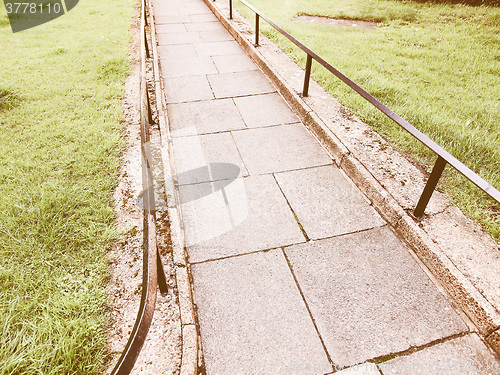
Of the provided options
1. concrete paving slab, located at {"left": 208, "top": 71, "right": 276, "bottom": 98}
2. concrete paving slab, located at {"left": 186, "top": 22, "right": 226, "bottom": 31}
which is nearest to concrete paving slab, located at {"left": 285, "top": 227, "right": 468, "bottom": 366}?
concrete paving slab, located at {"left": 208, "top": 71, "right": 276, "bottom": 98}

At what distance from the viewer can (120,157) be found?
3539mm

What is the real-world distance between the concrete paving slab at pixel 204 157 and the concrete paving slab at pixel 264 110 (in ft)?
1.81

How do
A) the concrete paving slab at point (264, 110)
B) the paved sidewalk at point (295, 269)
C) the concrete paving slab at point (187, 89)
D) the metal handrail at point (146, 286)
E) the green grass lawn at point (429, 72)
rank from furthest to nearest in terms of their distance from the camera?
1. the concrete paving slab at point (187, 89)
2. the concrete paving slab at point (264, 110)
3. the green grass lawn at point (429, 72)
4. the paved sidewalk at point (295, 269)
5. the metal handrail at point (146, 286)

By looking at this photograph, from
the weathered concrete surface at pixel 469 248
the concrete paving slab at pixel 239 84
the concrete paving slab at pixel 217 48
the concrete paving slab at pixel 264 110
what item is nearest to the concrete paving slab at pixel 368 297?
the weathered concrete surface at pixel 469 248

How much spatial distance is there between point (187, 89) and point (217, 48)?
2.28 m

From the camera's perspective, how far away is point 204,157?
3.60 metres

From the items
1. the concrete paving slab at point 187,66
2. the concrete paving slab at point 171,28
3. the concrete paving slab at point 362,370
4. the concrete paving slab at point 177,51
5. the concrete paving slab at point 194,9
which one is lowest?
the concrete paving slab at point 362,370

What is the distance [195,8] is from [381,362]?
1160 cm

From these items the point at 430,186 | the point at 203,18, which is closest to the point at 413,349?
the point at 430,186

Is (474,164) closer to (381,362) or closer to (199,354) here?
(381,362)

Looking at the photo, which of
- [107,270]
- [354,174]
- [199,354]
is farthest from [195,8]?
[199,354]

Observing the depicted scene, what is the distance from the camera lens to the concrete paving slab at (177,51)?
21.4 feet

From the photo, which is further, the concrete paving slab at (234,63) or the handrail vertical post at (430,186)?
the concrete paving slab at (234,63)

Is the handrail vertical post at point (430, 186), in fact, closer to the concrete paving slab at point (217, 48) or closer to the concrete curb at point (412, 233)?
the concrete curb at point (412, 233)
